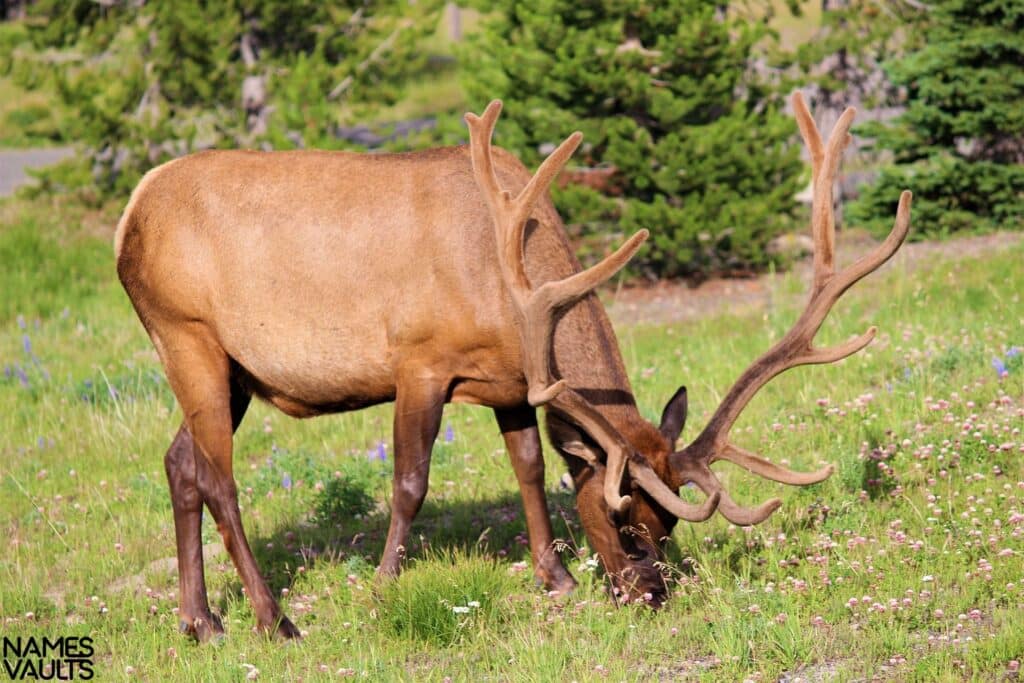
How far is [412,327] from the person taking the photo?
6238 millimetres

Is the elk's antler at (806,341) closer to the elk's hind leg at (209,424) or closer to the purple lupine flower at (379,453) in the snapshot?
the elk's hind leg at (209,424)

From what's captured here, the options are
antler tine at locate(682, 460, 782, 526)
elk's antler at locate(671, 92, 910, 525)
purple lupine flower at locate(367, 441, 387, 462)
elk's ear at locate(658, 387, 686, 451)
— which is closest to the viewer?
antler tine at locate(682, 460, 782, 526)

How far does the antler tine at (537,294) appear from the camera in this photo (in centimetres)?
571

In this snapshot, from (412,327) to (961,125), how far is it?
305 inches

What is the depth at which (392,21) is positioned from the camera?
51.6 ft

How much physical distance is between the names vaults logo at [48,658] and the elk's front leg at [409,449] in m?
1.27

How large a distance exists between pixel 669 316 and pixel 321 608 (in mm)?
5880

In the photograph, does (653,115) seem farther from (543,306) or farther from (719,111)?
(543,306)

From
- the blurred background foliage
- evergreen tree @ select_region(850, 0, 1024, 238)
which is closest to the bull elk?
the blurred background foliage

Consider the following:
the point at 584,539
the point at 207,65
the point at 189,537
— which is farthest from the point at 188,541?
the point at 207,65

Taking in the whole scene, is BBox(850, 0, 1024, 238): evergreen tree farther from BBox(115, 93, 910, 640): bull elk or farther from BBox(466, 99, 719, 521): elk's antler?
BBox(466, 99, 719, 521): elk's antler

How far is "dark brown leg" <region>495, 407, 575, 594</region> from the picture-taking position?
655 centimetres

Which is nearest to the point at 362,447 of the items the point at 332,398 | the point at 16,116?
the point at 332,398

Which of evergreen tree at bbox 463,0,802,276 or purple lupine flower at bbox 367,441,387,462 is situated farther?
evergreen tree at bbox 463,0,802,276
